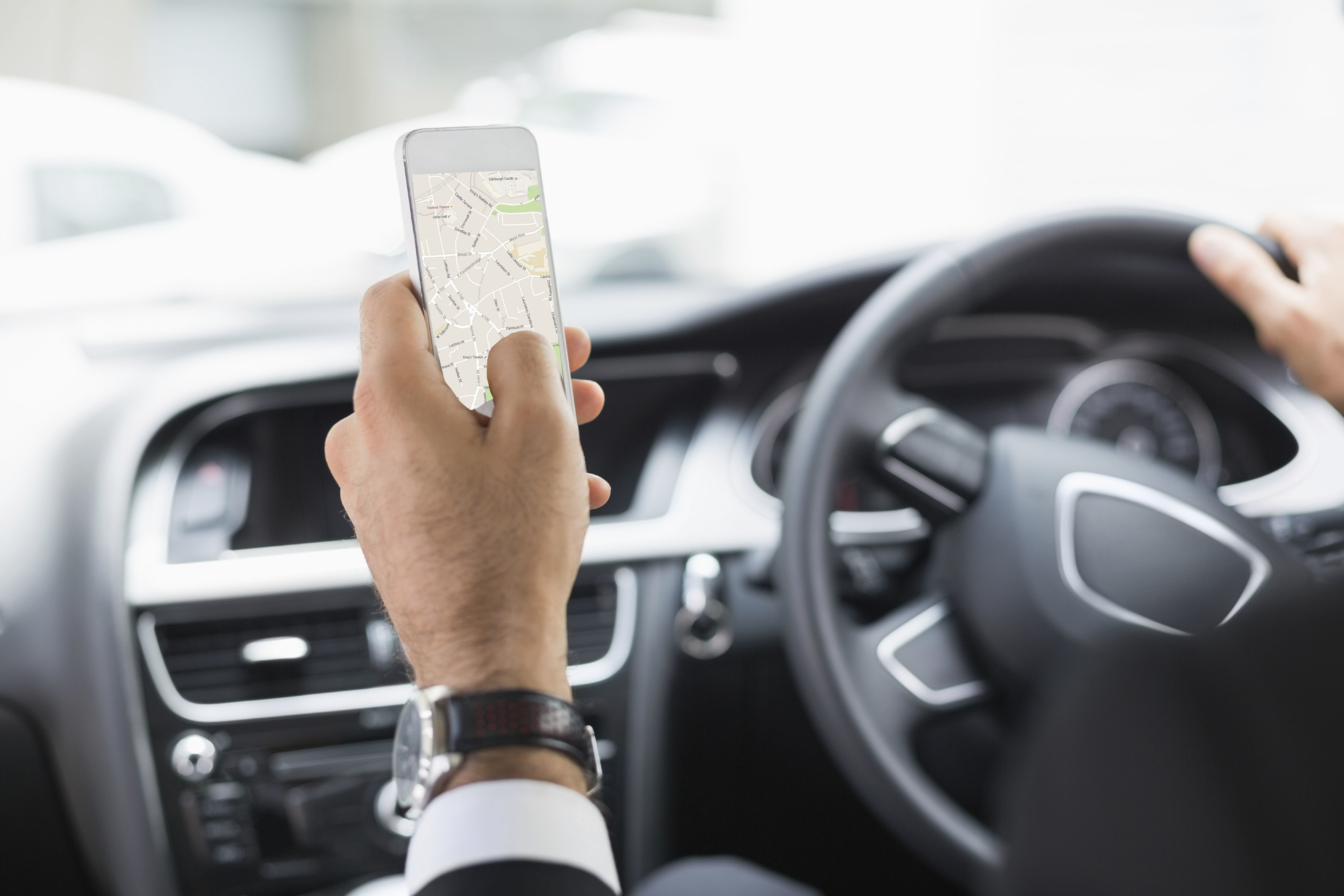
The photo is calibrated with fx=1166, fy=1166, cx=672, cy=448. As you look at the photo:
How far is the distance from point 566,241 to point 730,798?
96 cm

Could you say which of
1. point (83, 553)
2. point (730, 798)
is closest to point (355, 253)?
point (83, 553)

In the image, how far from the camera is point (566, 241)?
77.5 inches

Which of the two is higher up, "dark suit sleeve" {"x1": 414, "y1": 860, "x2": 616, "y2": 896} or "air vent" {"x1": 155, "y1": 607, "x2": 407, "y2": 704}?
"dark suit sleeve" {"x1": 414, "y1": 860, "x2": 616, "y2": 896}

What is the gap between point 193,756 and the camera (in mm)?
1359

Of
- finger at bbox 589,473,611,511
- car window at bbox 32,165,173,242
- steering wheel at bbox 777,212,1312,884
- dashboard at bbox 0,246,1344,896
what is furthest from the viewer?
car window at bbox 32,165,173,242

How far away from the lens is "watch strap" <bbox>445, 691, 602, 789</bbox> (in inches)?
22.7

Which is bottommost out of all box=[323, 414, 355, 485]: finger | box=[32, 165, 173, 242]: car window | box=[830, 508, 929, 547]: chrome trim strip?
box=[830, 508, 929, 547]: chrome trim strip

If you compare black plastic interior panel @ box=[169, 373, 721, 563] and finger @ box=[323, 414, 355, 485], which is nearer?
finger @ box=[323, 414, 355, 485]

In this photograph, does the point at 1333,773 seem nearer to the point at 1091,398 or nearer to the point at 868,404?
the point at 868,404

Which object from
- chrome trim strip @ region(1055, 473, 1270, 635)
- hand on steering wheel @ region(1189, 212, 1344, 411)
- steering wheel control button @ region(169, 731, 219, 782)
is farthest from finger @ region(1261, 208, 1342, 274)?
steering wheel control button @ region(169, 731, 219, 782)

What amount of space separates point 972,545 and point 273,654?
803 millimetres

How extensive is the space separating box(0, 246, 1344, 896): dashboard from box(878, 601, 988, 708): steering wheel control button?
14cm

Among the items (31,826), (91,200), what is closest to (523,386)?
(31,826)

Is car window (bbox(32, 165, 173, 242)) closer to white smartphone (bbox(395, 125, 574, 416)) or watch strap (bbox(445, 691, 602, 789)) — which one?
white smartphone (bbox(395, 125, 574, 416))
